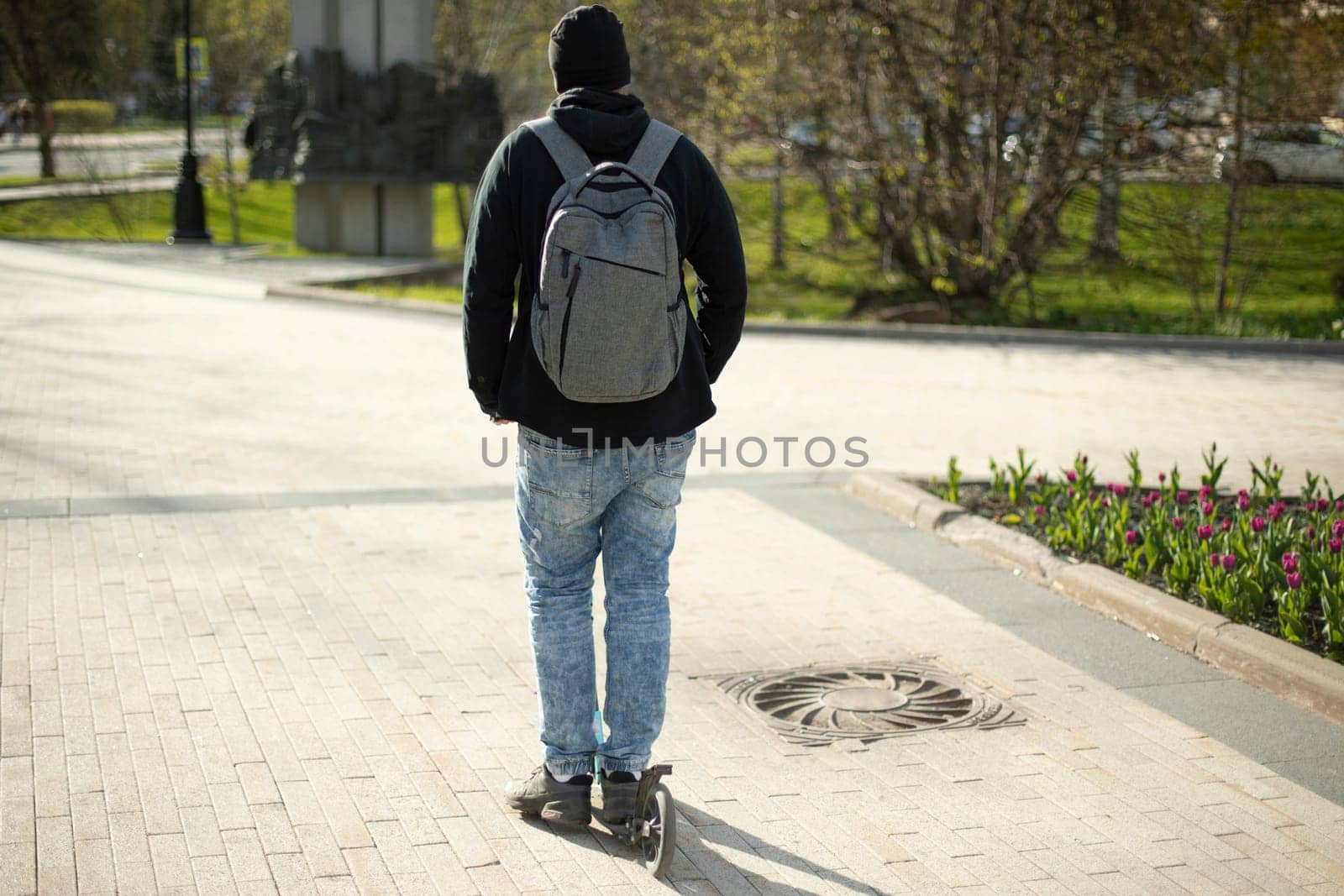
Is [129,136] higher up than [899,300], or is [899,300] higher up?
[129,136]

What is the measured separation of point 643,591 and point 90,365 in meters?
9.33

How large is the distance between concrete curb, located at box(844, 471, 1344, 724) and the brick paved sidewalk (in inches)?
20.3

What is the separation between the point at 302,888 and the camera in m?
3.55

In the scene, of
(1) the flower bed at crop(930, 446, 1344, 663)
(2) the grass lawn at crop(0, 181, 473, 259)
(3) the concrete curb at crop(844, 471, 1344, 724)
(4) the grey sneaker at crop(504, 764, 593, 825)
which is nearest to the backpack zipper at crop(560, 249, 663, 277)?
(4) the grey sneaker at crop(504, 764, 593, 825)

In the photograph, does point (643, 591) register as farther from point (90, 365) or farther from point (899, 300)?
point (899, 300)

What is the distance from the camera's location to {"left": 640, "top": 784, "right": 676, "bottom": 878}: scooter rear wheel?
3633mm

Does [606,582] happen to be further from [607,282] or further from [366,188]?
[366,188]

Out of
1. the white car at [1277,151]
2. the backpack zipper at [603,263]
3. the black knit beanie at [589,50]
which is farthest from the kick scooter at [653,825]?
the white car at [1277,151]

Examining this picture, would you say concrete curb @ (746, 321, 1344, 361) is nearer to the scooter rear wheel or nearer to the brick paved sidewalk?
the brick paved sidewalk

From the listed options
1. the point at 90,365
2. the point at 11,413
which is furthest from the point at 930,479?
the point at 90,365

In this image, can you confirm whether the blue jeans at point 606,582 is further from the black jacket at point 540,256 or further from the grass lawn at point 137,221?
the grass lawn at point 137,221

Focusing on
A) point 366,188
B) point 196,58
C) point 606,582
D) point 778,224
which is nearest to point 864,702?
point 606,582

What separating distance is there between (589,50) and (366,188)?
21.7 m

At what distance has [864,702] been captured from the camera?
4988mm
